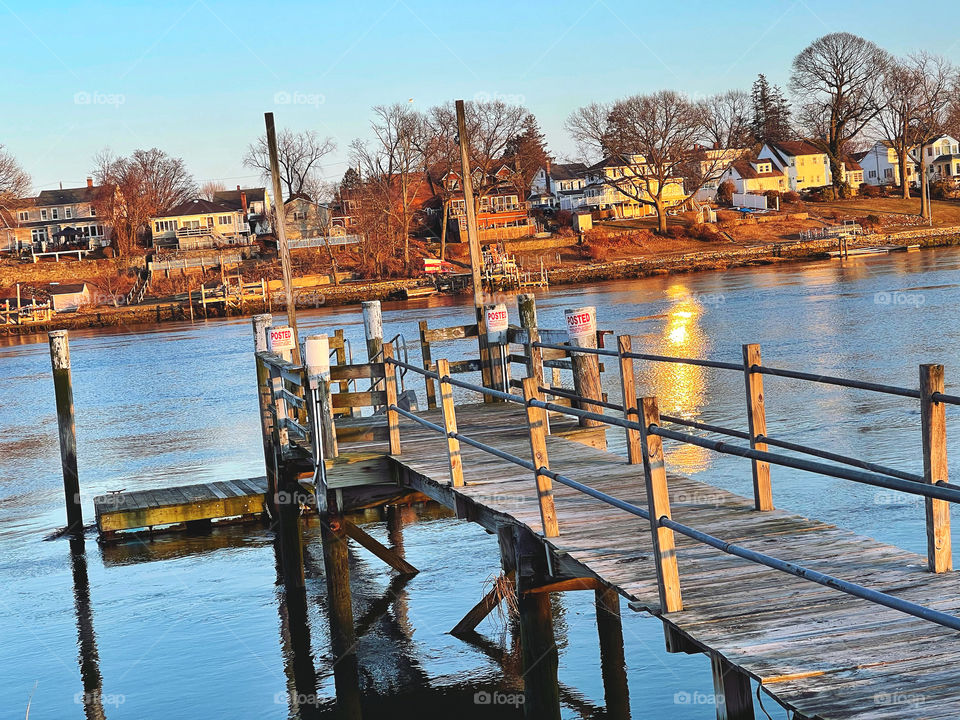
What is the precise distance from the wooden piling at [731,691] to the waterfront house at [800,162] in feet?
408

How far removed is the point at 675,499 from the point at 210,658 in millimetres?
5942

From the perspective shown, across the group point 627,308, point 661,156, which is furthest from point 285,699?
point 661,156

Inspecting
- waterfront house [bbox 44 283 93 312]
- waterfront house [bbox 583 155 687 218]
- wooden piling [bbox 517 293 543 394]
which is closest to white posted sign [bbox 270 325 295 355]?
wooden piling [bbox 517 293 543 394]

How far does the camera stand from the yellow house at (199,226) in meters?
115

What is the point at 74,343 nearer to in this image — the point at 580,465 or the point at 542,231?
the point at 542,231

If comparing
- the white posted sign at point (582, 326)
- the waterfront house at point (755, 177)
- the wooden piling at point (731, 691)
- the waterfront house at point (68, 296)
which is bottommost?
the wooden piling at point (731, 691)

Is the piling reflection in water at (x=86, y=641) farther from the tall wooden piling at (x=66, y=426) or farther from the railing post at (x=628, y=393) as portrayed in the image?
the railing post at (x=628, y=393)

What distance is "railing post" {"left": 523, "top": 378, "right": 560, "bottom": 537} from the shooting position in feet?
26.4

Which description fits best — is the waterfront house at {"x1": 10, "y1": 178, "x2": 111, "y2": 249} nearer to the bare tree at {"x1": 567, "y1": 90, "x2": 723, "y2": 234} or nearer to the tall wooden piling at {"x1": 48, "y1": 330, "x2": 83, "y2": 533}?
the bare tree at {"x1": 567, "y1": 90, "x2": 723, "y2": 234}

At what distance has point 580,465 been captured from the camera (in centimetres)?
1069

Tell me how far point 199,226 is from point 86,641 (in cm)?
10854

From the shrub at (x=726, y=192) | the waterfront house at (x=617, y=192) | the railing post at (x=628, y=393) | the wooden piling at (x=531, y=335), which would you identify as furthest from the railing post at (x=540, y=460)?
the shrub at (x=726, y=192)

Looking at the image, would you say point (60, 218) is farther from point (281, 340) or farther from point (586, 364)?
point (586, 364)

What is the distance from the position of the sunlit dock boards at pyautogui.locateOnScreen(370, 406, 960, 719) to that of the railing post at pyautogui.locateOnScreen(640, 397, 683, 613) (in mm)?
119
